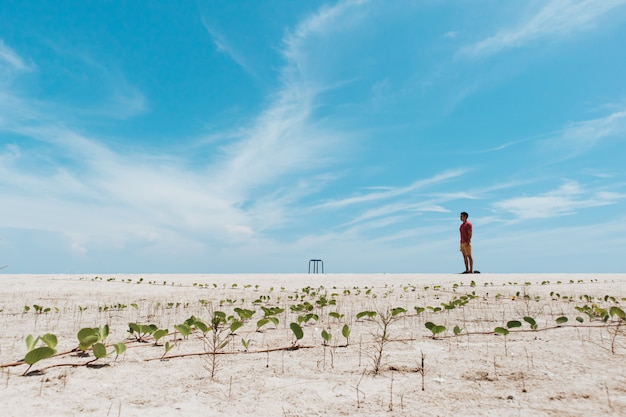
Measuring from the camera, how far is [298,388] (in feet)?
8.88

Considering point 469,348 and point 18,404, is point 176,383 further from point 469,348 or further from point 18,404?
point 469,348

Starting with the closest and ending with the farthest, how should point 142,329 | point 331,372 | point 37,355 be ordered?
1. point 37,355
2. point 331,372
3. point 142,329

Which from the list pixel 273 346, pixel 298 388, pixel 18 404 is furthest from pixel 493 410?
pixel 18 404

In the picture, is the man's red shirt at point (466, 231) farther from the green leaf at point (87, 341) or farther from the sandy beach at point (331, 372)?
the green leaf at point (87, 341)

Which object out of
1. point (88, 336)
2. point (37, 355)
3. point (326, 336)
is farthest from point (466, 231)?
point (37, 355)

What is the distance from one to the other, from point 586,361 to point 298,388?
216cm

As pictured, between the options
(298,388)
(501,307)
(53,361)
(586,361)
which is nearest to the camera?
(298,388)

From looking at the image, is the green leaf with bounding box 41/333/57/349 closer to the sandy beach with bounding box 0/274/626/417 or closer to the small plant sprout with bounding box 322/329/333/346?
the sandy beach with bounding box 0/274/626/417

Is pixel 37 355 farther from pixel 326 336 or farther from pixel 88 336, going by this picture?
pixel 326 336

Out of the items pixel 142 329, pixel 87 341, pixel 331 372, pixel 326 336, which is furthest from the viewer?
pixel 142 329

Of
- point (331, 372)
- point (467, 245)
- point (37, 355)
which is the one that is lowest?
point (331, 372)

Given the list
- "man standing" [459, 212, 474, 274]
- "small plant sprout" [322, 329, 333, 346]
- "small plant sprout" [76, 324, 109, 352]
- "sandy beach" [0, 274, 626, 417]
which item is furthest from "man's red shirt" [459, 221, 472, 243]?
"small plant sprout" [76, 324, 109, 352]

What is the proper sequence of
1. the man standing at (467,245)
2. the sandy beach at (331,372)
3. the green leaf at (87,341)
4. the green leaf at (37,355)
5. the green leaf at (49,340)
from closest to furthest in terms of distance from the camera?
1. the sandy beach at (331,372)
2. the green leaf at (37,355)
3. the green leaf at (49,340)
4. the green leaf at (87,341)
5. the man standing at (467,245)

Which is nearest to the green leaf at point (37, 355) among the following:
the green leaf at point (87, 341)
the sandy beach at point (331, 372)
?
the sandy beach at point (331, 372)
